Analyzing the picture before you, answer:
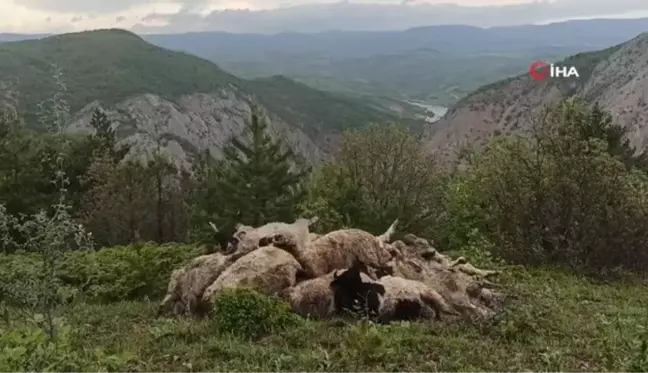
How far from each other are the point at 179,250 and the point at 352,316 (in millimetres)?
9012

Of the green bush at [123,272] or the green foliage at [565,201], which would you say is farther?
the green foliage at [565,201]

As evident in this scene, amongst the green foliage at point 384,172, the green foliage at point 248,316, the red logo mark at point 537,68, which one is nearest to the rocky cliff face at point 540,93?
the red logo mark at point 537,68

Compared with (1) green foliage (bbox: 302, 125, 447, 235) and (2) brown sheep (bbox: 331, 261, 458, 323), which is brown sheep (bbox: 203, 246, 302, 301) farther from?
(1) green foliage (bbox: 302, 125, 447, 235)

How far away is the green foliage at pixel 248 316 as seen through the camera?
10.5 m

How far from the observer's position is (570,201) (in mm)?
19984

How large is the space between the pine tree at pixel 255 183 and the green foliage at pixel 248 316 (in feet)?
64.5

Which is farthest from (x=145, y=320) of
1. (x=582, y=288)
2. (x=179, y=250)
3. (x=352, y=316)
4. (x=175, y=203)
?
(x=175, y=203)

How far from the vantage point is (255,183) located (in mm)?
32875

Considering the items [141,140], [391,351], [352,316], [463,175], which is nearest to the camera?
[391,351]

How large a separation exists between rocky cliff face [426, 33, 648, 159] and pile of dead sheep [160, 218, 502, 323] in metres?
117

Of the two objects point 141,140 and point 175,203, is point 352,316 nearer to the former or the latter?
point 175,203

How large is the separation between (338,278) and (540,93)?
150 metres

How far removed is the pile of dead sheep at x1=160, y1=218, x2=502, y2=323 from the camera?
12320mm

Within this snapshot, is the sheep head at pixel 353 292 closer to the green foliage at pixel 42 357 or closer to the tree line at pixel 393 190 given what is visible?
the tree line at pixel 393 190
